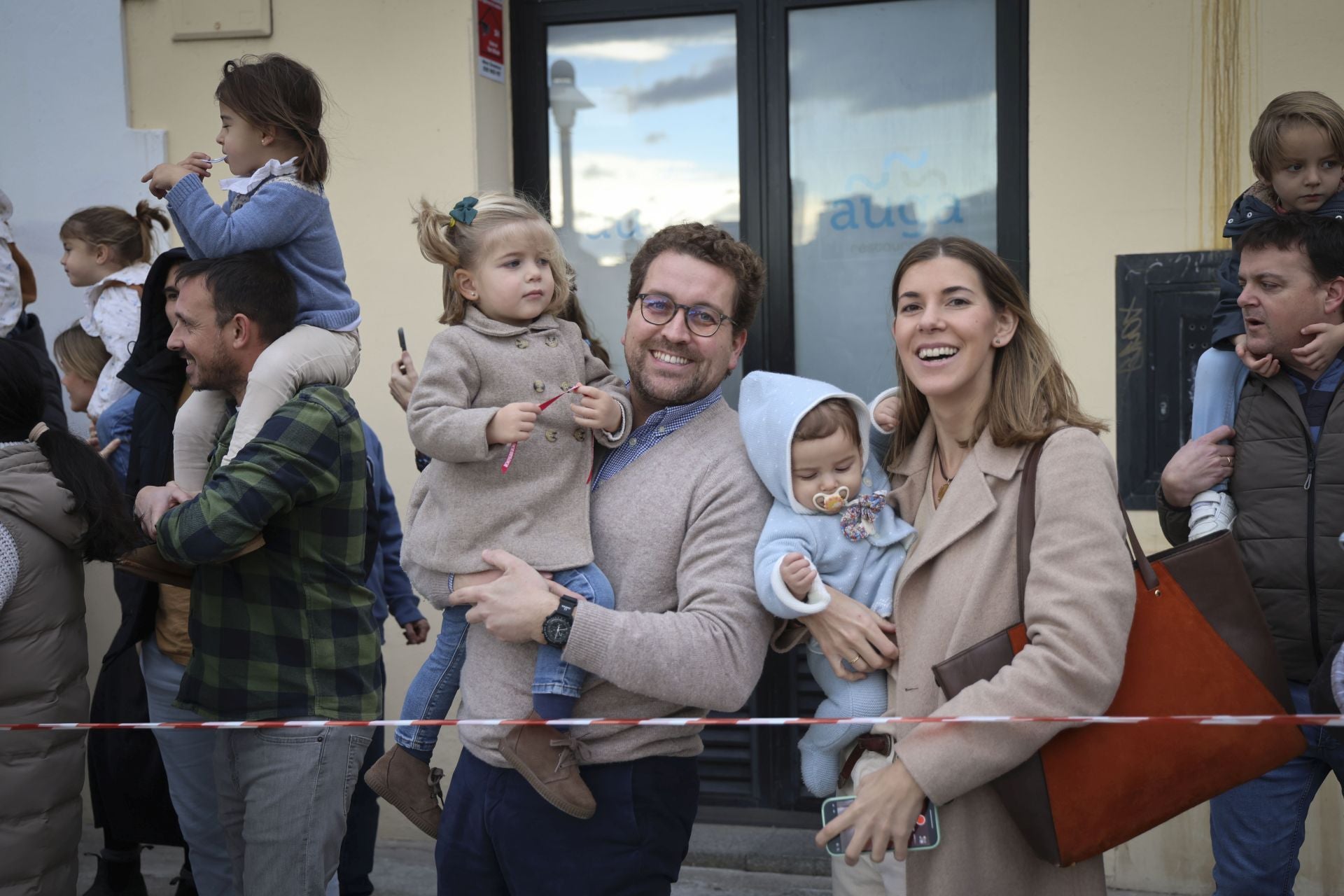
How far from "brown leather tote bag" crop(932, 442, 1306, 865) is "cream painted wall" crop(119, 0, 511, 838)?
3.31 meters

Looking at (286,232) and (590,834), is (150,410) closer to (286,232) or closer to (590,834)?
(286,232)

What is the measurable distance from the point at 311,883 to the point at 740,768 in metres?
2.43

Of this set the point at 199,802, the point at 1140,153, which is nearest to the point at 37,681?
the point at 199,802

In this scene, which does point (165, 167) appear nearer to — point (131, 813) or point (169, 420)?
point (169, 420)

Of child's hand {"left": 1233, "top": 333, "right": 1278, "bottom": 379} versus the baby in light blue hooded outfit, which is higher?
child's hand {"left": 1233, "top": 333, "right": 1278, "bottom": 379}

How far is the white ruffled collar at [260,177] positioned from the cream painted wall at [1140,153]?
2.64 m

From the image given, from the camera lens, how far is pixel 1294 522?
3.14 metres

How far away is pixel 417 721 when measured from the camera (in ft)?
9.43

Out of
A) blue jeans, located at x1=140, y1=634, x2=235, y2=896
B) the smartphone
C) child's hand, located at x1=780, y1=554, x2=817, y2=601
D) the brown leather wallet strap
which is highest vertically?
child's hand, located at x1=780, y1=554, x2=817, y2=601

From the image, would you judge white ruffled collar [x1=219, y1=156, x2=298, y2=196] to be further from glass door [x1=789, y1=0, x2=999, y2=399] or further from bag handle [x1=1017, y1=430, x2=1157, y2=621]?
glass door [x1=789, y1=0, x2=999, y2=399]

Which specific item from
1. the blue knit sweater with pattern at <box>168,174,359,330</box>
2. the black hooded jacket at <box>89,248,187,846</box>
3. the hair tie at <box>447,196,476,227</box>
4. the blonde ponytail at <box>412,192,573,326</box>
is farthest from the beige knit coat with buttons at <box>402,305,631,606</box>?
the black hooded jacket at <box>89,248,187,846</box>

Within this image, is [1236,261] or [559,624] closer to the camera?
[559,624]

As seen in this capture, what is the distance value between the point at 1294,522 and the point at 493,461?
1.97 m

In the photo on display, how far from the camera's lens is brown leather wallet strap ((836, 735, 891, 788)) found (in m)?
2.41
